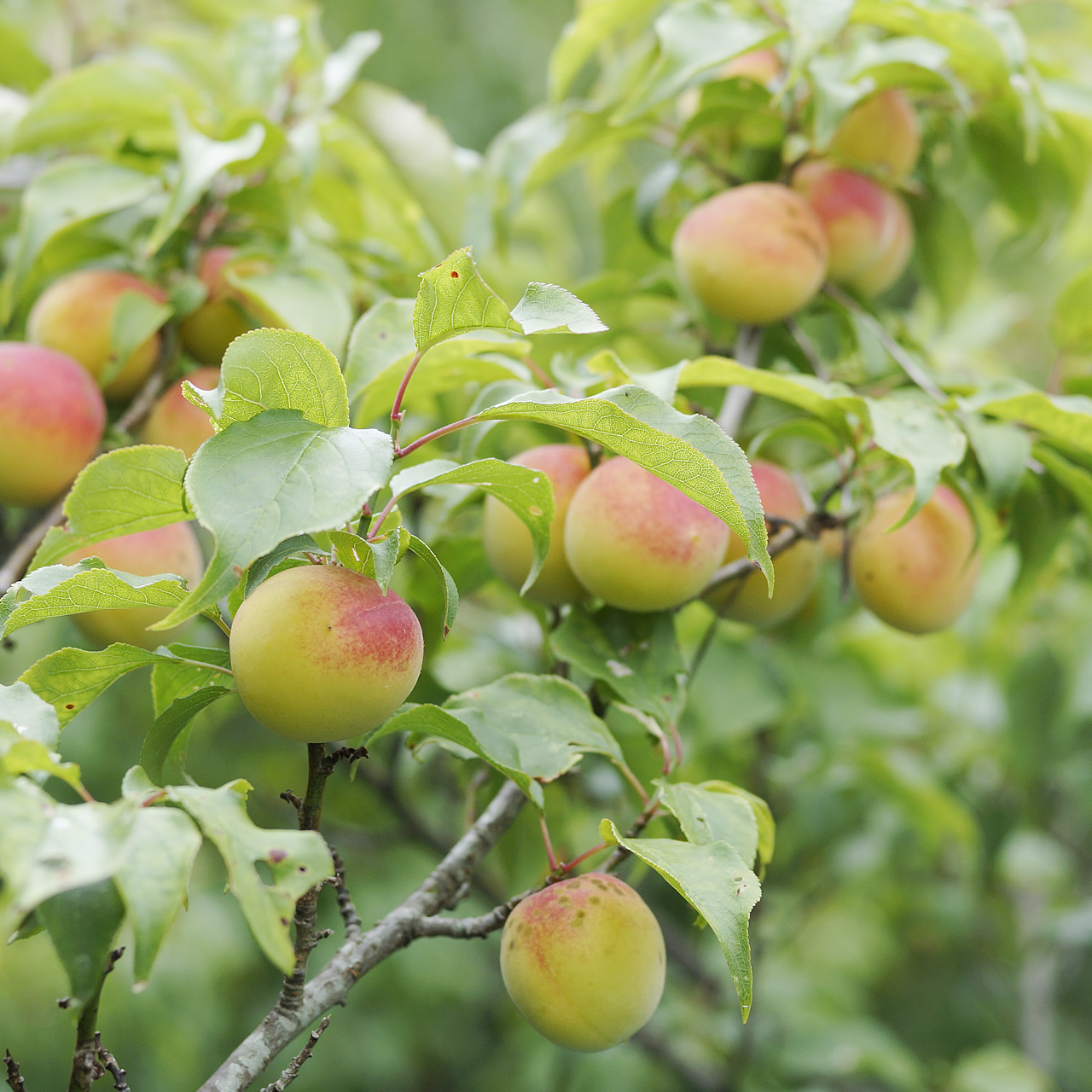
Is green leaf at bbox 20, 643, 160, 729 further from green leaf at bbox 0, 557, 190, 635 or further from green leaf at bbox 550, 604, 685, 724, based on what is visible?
green leaf at bbox 550, 604, 685, 724

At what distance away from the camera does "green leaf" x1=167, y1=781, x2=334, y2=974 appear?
41 cm

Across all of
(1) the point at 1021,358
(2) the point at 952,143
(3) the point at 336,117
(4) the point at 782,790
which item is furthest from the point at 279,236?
(1) the point at 1021,358

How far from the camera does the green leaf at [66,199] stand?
0.92 metres

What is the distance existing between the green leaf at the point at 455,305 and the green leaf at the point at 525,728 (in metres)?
0.22

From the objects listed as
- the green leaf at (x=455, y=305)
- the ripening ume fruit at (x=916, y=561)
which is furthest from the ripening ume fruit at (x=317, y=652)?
the ripening ume fruit at (x=916, y=561)

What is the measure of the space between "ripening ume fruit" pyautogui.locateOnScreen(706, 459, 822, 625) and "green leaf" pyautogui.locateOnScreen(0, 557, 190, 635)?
0.49 meters

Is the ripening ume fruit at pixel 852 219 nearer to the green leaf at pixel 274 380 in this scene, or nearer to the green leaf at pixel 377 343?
the green leaf at pixel 377 343

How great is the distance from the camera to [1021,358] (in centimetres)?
282

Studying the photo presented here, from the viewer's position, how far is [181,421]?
933 mm

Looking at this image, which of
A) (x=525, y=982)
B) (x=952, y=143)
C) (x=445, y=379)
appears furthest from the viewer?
(x=952, y=143)

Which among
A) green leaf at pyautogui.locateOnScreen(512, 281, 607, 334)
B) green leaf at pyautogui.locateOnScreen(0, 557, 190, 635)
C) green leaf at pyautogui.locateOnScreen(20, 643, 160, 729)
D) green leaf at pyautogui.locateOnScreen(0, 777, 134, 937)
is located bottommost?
green leaf at pyautogui.locateOnScreen(20, 643, 160, 729)

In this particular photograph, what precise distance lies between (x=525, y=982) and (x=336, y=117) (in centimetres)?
91

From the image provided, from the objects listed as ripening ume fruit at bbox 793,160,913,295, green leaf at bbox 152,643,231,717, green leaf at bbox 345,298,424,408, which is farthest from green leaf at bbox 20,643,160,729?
ripening ume fruit at bbox 793,160,913,295

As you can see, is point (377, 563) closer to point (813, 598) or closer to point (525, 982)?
point (525, 982)
